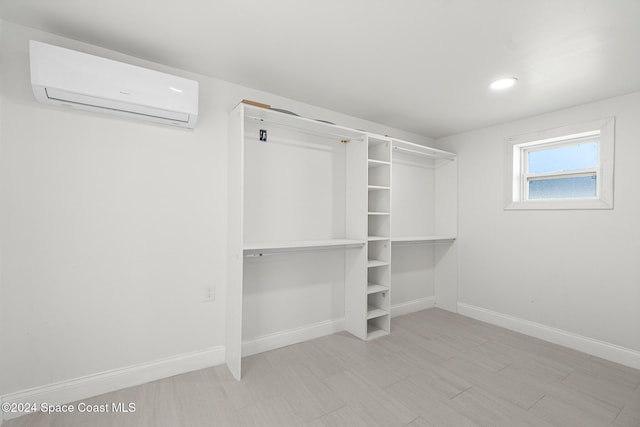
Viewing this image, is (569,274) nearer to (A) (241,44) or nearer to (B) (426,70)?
(B) (426,70)

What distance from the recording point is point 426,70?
211 centimetres

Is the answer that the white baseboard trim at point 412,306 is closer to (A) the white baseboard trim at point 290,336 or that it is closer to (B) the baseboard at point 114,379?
(A) the white baseboard trim at point 290,336

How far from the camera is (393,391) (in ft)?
6.50

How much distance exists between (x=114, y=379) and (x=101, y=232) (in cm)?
103

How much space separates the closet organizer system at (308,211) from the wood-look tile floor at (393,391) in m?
0.29

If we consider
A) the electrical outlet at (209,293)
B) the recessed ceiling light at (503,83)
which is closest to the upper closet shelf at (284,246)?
the electrical outlet at (209,293)

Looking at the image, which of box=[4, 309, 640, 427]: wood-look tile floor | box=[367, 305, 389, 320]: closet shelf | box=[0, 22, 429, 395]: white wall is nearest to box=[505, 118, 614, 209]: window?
box=[4, 309, 640, 427]: wood-look tile floor

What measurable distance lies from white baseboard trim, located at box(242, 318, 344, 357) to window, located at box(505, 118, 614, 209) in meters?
2.46

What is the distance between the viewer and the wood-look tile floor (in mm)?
1690

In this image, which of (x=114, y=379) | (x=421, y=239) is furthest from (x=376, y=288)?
(x=114, y=379)

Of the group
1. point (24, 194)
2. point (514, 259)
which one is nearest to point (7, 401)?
point (24, 194)

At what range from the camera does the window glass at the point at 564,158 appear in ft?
9.00

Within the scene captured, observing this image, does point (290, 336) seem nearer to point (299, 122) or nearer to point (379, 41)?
point (299, 122)

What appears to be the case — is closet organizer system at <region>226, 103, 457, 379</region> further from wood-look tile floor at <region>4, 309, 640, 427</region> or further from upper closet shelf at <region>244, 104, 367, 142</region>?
wood-look tile floor at <region>4, 309, 640, 427</region>
